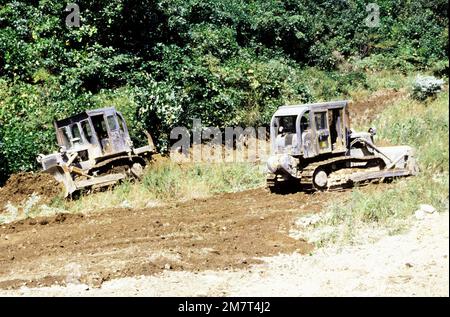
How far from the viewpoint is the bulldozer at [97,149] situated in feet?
46.2

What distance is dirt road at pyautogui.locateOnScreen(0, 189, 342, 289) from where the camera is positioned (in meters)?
8.26

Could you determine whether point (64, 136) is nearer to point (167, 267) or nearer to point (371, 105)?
point (167, 267)

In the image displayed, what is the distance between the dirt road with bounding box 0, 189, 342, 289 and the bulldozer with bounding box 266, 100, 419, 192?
55 centimetres

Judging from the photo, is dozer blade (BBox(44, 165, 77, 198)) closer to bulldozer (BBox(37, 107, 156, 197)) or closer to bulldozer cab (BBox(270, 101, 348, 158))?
bulldozer (BBox(37, 107, 156, 197))

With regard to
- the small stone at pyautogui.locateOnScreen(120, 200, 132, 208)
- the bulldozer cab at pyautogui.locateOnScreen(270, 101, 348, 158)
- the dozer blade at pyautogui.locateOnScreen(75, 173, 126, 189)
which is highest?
the bulldozer cab at pyautogui.locateOnScreen(270, 101, 348, 158)

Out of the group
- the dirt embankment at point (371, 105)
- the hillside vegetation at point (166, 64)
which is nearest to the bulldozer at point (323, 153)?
the hillside vegetation at point (166, 64)

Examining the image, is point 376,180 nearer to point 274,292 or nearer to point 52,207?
point 274,292

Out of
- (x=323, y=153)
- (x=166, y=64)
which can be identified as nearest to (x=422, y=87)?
(x=323, y=153)

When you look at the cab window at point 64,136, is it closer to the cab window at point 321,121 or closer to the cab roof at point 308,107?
the cab roof at point 308,107

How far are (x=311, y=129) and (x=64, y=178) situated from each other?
20.9 ft

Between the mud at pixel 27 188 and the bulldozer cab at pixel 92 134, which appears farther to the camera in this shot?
the bulldozer cab at pixel 92 134

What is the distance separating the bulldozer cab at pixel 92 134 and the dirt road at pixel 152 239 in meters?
2.75

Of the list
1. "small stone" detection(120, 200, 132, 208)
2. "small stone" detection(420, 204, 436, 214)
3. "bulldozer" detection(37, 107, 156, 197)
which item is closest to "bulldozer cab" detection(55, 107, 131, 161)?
"bulldozer" detection(37, 107, 156, 197)
